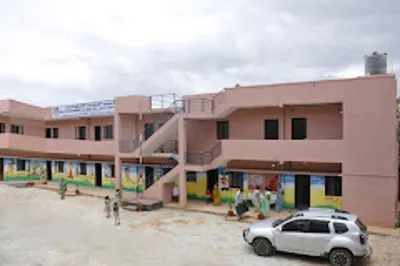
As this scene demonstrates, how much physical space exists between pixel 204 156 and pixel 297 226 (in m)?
10.4

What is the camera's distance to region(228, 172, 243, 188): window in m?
20.9

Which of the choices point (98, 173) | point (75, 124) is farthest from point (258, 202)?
point (75, 124)

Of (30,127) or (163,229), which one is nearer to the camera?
(163,229)

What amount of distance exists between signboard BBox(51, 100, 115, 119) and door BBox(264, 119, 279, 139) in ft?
35.3

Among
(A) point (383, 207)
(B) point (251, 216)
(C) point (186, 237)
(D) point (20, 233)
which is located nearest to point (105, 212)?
(D) point (20, 233)

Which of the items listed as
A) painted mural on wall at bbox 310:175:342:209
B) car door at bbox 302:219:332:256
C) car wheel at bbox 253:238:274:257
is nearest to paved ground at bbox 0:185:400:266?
car wheel at bbox 253:238:274:257

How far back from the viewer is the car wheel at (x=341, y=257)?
11062mm

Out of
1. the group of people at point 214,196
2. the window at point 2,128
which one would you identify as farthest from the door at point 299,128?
the window at point 2,128

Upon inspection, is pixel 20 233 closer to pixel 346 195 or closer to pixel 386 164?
pixel 346 195

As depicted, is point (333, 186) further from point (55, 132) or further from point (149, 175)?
point (55, 132)

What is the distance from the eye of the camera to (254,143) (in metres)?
18.5

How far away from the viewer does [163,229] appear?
52.4 feet

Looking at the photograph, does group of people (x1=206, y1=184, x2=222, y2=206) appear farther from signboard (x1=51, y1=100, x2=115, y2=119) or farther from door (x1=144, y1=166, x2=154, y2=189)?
signboard (x1=51, y1=100, x2=115, y2=119)

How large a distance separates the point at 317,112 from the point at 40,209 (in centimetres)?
1682
